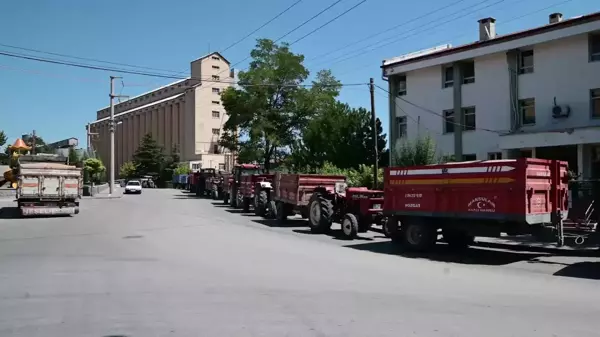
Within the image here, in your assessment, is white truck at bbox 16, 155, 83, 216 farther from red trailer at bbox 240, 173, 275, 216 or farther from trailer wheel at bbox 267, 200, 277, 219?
trailer wheel at bbox 267, 200, 277, 219

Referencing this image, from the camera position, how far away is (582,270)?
11.6 m

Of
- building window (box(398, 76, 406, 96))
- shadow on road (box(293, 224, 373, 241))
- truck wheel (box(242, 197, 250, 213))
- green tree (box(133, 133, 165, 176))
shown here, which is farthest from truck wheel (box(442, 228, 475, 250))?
green tree (box(133, 133, 165, 176))

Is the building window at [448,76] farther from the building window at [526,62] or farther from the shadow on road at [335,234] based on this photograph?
the shadow on road at [335,234]

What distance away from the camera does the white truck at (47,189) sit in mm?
24234

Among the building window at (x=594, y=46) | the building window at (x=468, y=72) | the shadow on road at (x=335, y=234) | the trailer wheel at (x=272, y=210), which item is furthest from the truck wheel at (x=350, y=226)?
the building window at (x=468, y=72)

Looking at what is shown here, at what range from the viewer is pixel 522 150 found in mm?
29188

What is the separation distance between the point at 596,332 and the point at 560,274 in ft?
16.3

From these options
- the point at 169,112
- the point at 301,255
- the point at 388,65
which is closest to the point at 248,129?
the point at 388,65

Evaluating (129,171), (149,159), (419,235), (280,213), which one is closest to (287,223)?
(280,213)

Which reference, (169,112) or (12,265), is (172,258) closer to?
(12,265)

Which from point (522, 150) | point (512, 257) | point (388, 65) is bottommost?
point (512, 257)

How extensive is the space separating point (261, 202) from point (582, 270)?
17.6 metres

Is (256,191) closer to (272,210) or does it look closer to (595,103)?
(272,210)

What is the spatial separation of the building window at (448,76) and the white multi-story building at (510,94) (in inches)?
2.5
